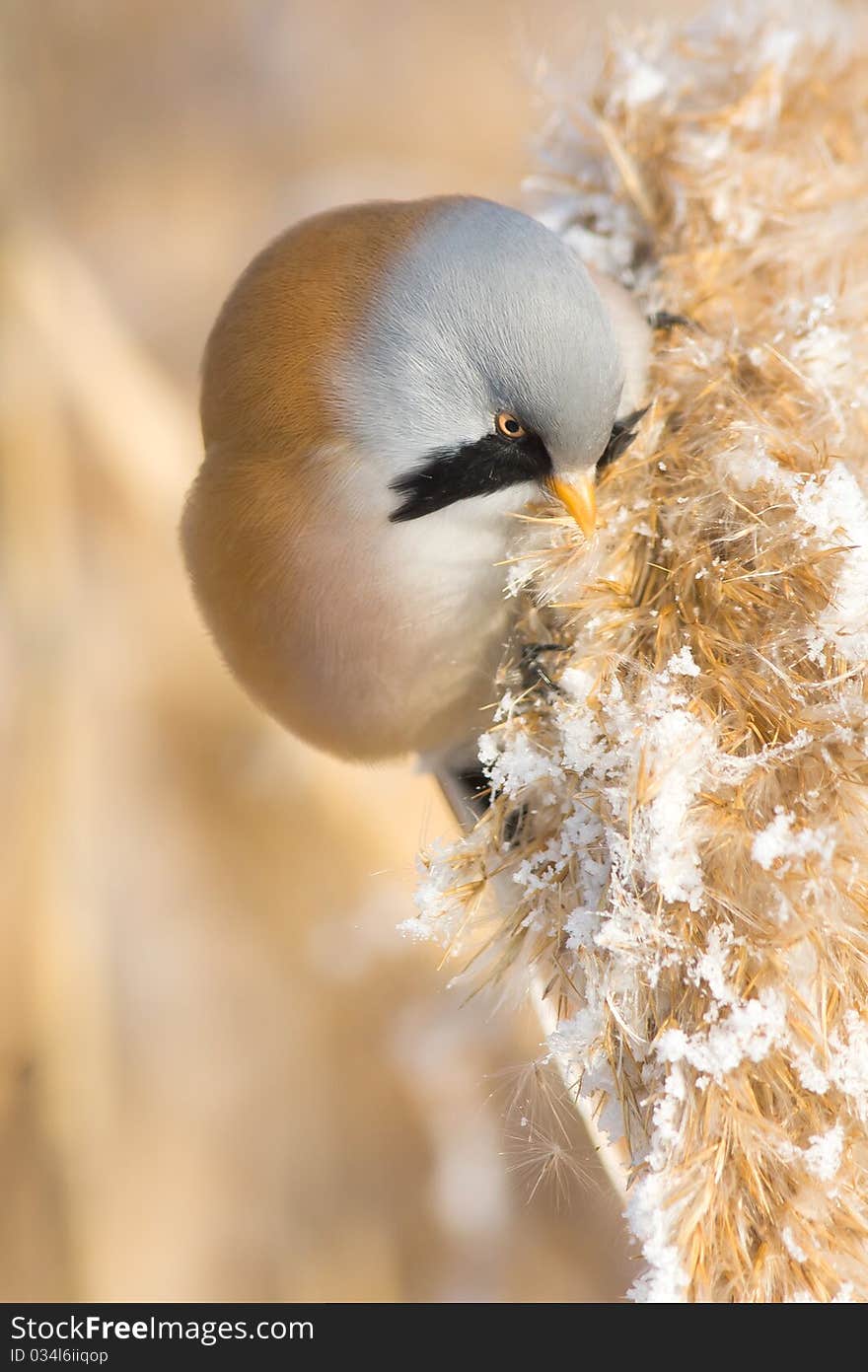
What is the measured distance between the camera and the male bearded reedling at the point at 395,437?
0.54 meters

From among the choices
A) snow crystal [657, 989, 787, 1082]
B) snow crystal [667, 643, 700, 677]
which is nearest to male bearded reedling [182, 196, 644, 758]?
snow crystal [667, 643, 700, 677]

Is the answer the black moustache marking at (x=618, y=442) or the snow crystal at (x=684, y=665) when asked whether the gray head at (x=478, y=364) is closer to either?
the black moustache marking at (x=618, y=442)

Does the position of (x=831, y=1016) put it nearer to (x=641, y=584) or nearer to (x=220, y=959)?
(x=641, y=584)

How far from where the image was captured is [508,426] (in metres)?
0.56

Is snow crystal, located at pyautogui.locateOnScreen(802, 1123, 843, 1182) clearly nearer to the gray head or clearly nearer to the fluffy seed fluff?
the fluffy seed fluff

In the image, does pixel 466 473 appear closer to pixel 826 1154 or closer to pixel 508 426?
pixel 508 426

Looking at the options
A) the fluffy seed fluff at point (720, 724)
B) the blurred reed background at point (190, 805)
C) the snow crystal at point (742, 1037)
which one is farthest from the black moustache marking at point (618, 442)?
the blurred reed background at point (190, 805)

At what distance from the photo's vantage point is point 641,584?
1.77ft

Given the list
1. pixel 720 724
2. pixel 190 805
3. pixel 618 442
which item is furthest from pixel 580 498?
pixel 190 805

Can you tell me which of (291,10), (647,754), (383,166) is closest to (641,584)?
(647,754)

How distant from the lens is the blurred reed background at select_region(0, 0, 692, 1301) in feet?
3.23

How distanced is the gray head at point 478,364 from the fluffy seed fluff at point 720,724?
1.9 inches

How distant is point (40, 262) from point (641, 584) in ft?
3.15
